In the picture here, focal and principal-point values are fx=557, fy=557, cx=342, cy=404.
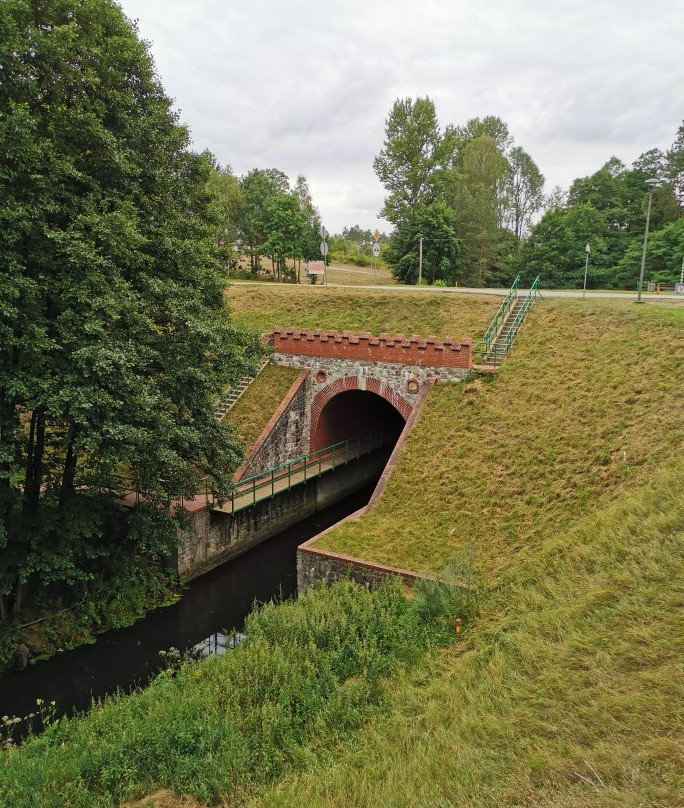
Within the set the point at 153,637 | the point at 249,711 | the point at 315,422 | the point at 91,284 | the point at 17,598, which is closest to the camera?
the point at 249,711

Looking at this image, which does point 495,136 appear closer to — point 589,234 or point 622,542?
point 589,234

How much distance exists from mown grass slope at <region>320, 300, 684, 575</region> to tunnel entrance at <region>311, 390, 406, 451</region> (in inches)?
206

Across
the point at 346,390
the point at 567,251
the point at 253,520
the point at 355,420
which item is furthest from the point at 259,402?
the point at 567,251

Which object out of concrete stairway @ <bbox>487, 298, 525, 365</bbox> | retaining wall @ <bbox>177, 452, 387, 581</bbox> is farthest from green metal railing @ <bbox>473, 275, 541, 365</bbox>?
retaining wall @ <bbox>177, 452, 387, 581</bbox>

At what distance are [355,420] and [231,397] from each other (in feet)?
18.1

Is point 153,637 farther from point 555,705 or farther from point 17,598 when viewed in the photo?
point 555,705

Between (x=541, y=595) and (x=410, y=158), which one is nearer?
(x=541, y=595)

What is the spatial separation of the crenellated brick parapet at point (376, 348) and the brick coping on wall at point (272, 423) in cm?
112

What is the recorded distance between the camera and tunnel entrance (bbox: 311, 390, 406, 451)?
21.8m

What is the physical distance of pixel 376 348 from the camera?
1934 cm

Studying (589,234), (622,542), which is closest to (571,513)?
(622,542)

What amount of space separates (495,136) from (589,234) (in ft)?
91.0

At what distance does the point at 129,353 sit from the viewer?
11.2 metres

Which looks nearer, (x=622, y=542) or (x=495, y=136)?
(x=622, y=542)
